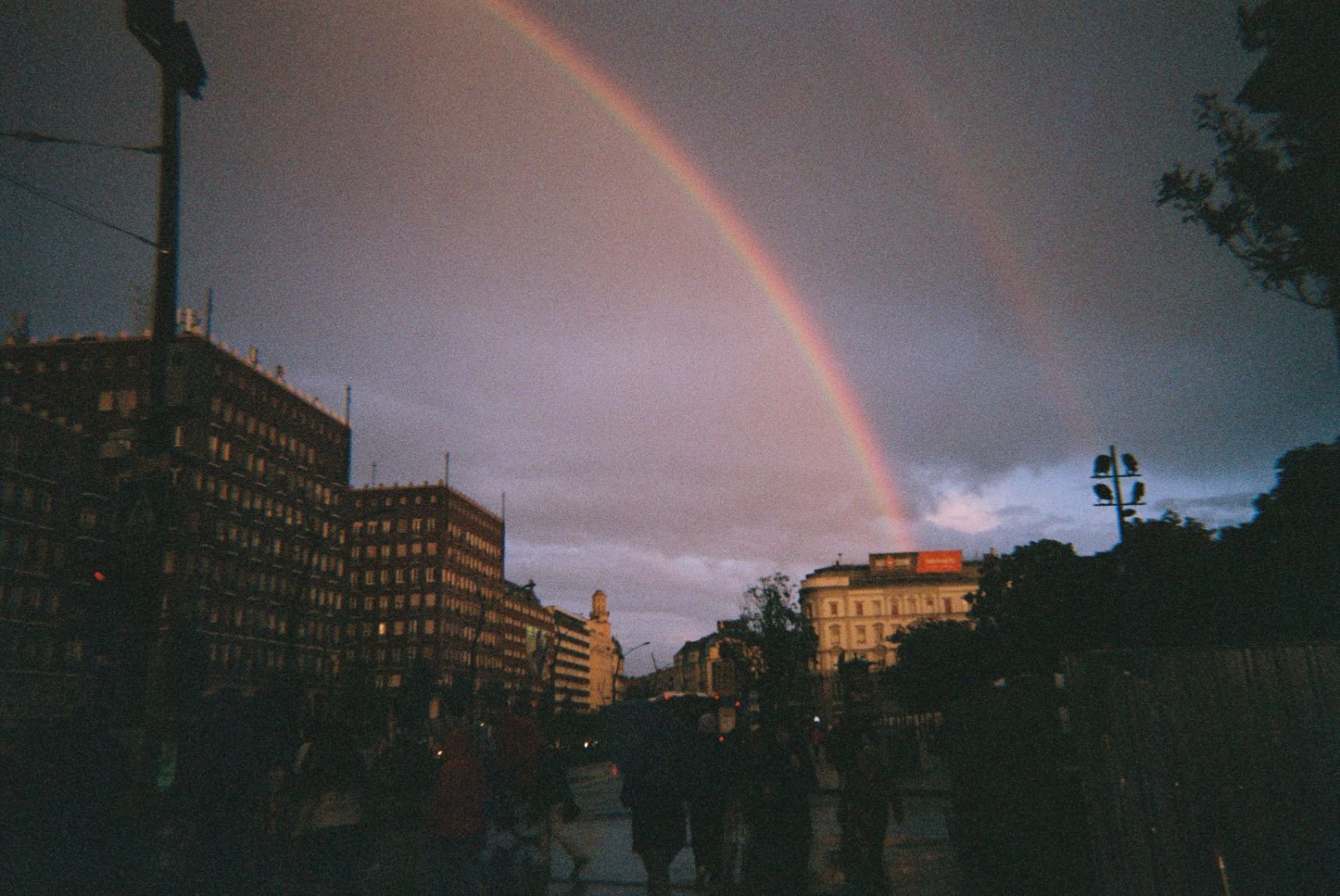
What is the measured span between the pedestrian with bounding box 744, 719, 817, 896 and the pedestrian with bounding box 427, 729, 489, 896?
2.88 metres

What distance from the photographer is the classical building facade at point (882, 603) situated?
131 meters

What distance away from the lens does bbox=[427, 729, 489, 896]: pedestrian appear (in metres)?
9.08

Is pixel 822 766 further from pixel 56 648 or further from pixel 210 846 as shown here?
pixel 210 846

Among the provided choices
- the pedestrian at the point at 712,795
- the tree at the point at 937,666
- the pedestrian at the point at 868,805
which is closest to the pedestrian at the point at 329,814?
the pedestrian at the point at 712,795

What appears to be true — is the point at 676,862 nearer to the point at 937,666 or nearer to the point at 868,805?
the point at 868,805

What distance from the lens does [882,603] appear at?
132 meters

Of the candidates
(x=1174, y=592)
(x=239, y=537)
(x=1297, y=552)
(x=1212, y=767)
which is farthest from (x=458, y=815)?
(x=239, y=537)

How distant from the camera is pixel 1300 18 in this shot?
13953 mm

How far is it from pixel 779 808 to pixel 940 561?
12645 cm

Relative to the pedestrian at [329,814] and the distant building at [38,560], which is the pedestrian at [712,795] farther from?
the distant building at [38,560]

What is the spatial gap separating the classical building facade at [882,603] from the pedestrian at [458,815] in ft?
408

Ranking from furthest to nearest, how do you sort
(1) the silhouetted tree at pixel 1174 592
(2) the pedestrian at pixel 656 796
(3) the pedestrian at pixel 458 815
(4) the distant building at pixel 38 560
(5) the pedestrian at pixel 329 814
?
(4) the distant building at pixel 38 560
(1) the silhouetted tree at pixel 1174 592
(5) the pedestrian at pixel 329 814
(2) the pedestrian at pixel 656 796
(3) the pedestrian at pixel 458 815

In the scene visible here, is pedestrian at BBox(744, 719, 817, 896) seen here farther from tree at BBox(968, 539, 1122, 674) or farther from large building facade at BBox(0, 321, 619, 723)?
tree at BBox(968, 539, 1122, 674)

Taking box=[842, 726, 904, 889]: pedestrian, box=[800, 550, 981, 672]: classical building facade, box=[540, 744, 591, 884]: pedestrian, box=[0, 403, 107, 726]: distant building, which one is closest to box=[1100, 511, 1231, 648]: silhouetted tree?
box=[842, 726, 904, 889]: pedestrian
